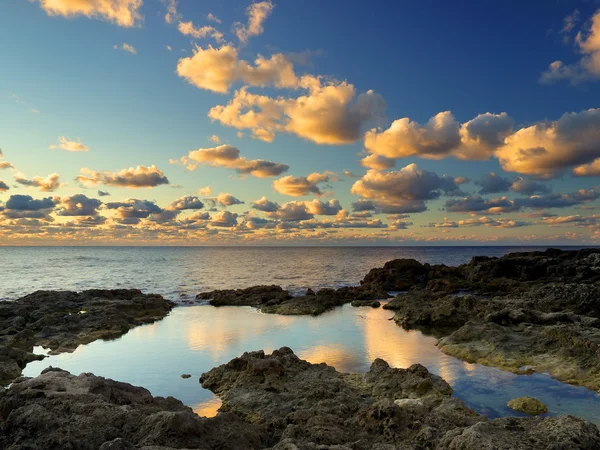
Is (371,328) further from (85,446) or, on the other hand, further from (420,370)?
(85,446)

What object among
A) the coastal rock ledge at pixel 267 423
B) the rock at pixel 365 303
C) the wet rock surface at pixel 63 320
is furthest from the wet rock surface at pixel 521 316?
the wet rock surface at pixel 63 320

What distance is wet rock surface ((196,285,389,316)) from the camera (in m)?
33.2

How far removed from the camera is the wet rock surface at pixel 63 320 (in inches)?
776

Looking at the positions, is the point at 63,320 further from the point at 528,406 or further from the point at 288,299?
the point at 528,406

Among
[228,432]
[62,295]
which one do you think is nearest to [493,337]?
[228,432]

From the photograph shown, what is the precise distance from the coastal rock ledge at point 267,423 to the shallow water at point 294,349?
241cm

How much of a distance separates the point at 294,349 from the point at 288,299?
1643cm

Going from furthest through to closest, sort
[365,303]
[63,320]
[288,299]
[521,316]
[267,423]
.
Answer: [288,299], [365,303], [63,320], [521,316], [267,423]

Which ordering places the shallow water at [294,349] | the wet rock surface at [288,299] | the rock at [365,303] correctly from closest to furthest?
the shallow water at [294,349], the wet rock surface at [288,299], the rock at [365,303]

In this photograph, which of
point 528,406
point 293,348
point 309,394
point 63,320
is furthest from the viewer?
point 63,320

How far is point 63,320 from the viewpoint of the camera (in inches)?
1000

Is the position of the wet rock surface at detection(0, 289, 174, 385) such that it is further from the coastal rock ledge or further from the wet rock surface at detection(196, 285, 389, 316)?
the coastal rock ledge

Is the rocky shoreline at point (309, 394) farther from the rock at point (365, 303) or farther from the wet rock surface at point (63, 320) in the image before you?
the rock at point (365, 303)

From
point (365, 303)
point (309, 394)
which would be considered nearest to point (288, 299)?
point (365, 303)
